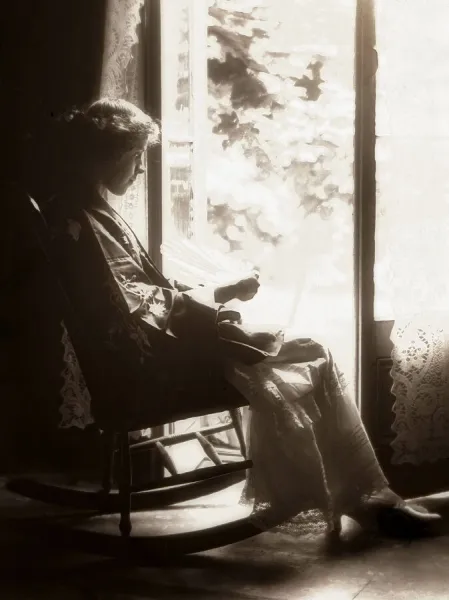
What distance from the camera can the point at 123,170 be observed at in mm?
2184

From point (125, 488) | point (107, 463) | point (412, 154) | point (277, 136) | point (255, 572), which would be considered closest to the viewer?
point (255, 572)

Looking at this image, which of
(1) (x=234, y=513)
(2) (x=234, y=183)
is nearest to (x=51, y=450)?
(1) (x=234, y=513)

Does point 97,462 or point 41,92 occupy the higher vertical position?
point 41,92

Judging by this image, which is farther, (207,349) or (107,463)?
(107,463)

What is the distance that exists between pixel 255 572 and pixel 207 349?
1.86 ft

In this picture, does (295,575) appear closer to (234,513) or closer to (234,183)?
(234,513)

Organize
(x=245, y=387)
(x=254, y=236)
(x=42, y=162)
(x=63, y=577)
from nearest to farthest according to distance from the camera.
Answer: (x=63, y=577) < (x=245, y=387) < (x=42, y=162) < (x=254, y=236)

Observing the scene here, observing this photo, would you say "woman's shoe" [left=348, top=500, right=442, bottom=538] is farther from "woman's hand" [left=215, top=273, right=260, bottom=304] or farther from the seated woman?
"woman's hand" [left=215, top=273, right=260, bottom=304]

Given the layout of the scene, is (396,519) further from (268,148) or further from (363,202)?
(268,148)

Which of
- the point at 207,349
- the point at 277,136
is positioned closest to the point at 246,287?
the point at 207,349

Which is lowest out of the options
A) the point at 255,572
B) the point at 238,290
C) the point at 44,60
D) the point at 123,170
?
the point at 255,572

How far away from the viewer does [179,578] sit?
1.94 m

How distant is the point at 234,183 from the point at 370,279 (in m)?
1.03

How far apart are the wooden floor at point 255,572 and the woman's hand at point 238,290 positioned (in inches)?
25.6
